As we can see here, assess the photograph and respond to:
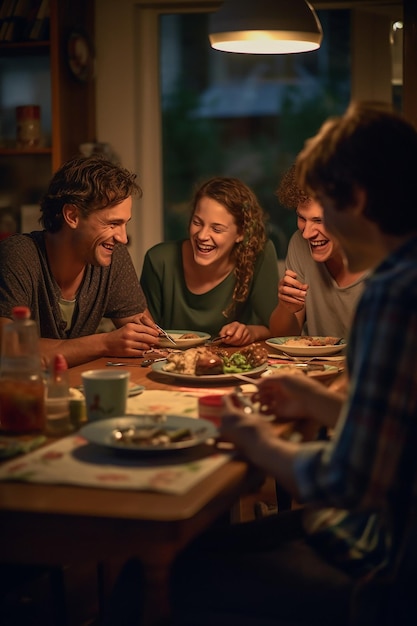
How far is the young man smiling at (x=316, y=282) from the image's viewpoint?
294cm

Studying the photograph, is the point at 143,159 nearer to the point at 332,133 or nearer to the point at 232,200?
the point at 232,200

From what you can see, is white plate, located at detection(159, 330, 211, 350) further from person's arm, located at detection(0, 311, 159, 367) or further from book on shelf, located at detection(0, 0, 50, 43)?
book on shelf, located at detection(0, 0, 50, 43)

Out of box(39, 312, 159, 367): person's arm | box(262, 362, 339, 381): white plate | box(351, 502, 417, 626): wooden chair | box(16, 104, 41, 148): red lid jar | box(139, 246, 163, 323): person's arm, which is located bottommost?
box(351, 502, 417, 626): wooden chair

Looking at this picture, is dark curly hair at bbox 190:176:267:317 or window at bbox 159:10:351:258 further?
window at bbox 159:10:351:258

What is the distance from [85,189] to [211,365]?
2.91 feet

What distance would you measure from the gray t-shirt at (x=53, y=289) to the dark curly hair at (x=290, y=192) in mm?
557

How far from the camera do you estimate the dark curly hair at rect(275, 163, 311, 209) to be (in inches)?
117

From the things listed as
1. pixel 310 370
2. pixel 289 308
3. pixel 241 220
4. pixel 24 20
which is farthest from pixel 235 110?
pixel 310 370

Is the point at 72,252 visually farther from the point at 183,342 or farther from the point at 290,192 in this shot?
the point at 290,192

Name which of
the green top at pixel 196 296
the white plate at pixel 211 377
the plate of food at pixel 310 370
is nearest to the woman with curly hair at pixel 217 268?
the green top at pixel 196 296

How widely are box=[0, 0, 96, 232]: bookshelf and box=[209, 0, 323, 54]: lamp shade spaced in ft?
5.74

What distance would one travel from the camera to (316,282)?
304 cm

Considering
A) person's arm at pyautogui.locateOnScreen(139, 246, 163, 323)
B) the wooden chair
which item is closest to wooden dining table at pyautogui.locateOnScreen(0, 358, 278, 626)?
the wooden chair

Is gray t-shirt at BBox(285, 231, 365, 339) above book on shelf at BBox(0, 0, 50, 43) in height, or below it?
below
